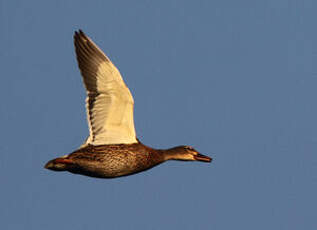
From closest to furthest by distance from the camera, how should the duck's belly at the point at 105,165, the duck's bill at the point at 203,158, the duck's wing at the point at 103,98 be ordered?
the duck's wing at the point at 103,98, the duck's belly at the point at 105,165, the duck's bill at the point at 203,158

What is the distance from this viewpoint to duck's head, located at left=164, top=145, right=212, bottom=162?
24.6m

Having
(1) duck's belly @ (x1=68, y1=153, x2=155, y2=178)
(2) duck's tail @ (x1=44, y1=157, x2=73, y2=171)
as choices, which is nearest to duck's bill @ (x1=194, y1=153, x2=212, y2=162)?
(1) duck's belly @ (x1=68, y1=153, x2=155, y2=178)

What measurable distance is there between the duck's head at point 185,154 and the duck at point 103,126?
1.26 metres

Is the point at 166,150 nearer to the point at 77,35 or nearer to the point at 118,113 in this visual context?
the point at 118,113

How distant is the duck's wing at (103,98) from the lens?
74.9 ft

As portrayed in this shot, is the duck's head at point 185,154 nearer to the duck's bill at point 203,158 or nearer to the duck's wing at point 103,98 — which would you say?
the duck's bill at point 203,158

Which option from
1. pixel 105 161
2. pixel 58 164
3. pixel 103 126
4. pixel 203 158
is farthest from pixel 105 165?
pixel 203 158

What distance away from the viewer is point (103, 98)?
2308 cm

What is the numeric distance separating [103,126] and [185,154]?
2.76 m

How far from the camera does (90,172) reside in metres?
23.0

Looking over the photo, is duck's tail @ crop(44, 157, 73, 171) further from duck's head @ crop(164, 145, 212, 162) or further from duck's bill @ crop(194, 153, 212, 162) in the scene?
duck's bill @ crop(194, 153, 212, 162)

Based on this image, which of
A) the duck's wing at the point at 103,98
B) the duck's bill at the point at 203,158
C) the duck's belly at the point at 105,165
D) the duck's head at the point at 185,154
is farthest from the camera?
the duck's bill at the point at 203,158

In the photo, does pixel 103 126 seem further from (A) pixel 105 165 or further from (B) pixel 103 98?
(A) pixel 105 165

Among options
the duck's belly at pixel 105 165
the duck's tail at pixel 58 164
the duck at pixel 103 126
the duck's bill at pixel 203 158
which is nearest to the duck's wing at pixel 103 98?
the duck at pixel 103 126
